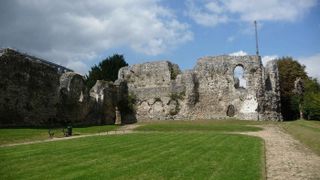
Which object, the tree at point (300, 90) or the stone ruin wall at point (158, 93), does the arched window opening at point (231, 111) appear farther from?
the tree at point (300, 90)

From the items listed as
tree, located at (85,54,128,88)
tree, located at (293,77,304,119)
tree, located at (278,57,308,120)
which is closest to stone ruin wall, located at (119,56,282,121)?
A: tree, located at (293,77,304,119)

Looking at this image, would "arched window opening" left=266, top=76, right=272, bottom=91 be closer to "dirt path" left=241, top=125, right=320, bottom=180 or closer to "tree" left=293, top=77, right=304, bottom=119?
"tree" left=293, top=77, right=304, bottom=119

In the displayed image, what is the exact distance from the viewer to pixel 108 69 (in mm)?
58844

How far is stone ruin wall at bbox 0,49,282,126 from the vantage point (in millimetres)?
30703

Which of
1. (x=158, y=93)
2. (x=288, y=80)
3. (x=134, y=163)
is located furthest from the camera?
(x=288, y=80)

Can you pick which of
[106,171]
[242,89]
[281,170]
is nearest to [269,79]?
[242,89]

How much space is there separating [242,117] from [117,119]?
12.8 metres

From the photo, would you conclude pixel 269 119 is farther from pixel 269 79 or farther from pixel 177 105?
pixel 177 105

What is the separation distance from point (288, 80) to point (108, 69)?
25.7m

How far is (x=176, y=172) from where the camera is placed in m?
9.63

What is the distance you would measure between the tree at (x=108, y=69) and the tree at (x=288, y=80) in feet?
76.0

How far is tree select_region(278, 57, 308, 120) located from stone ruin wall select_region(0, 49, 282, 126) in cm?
617

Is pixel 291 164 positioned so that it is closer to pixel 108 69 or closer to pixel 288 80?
pixel 288 80

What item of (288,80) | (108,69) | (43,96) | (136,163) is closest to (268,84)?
(288,80)
